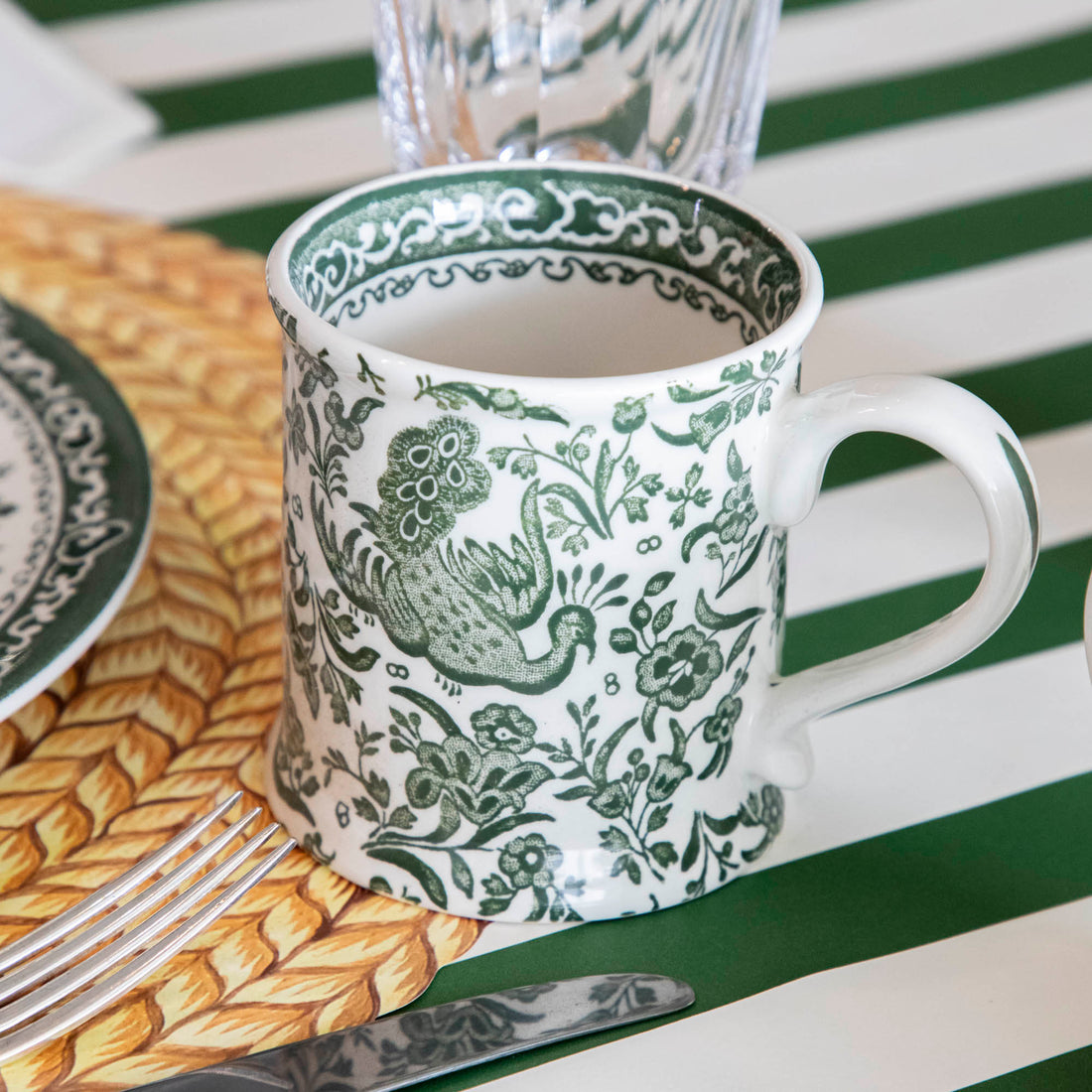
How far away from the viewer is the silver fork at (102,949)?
0.27 metres

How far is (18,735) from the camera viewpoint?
36cm

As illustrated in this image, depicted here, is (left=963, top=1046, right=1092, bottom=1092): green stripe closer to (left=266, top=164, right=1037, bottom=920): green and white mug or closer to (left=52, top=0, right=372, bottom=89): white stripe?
(left=266, top=164, right=1037, bottom=920): green and white mug

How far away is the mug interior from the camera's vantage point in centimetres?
32

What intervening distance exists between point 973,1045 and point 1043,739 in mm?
108

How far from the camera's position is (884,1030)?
0.98 feet

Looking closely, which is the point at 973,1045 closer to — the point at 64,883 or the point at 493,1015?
the point at 493,1015

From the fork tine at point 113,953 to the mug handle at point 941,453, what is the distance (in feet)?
0.43

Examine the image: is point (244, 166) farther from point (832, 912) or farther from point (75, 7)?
point (832, 912)

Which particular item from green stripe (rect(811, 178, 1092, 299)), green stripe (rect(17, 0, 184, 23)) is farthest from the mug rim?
green stripe (rect(17, 0, 184, 23))

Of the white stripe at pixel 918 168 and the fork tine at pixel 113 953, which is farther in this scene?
Result: the white stripe at pixel 918 168

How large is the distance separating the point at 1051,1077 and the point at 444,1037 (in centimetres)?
13

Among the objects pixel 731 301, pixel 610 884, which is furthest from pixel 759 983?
pixel 731 301

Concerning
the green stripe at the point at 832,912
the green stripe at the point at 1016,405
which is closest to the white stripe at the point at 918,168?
the green stripe at the point at 1016,405

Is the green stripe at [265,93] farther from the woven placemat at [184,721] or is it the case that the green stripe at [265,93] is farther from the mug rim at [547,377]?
the mug rim at [547,377]
